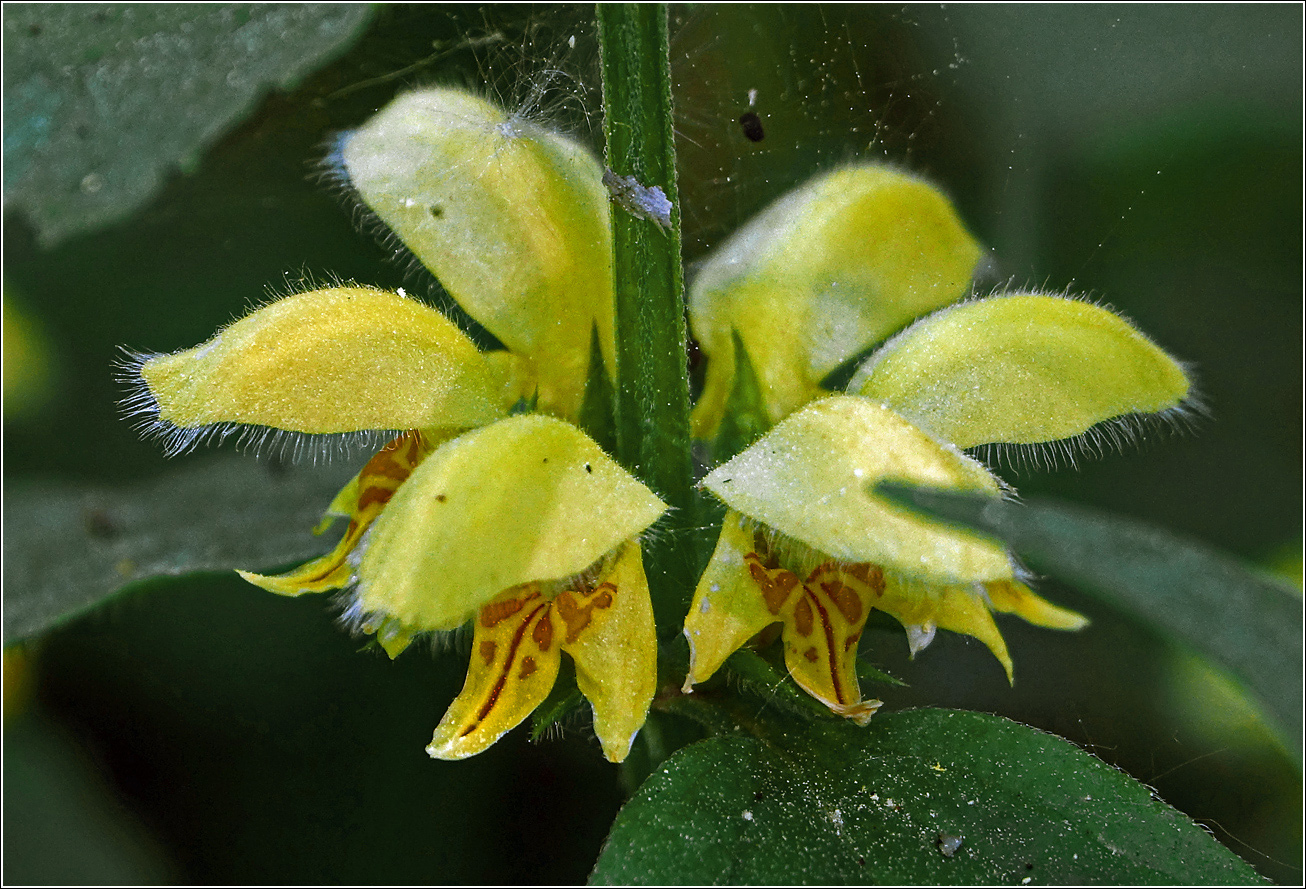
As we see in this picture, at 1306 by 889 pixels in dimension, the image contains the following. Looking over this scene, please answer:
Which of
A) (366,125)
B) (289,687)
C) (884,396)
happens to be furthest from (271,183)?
(884,396)

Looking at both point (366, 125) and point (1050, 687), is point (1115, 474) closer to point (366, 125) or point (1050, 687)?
point (1050, 687)

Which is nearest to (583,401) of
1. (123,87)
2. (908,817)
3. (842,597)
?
(842,597)

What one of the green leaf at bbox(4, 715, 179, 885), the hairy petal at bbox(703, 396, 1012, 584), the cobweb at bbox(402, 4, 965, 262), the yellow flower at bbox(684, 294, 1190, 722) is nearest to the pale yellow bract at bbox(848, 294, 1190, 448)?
the yellow flower at bbox(684, 294, 1190, 722)

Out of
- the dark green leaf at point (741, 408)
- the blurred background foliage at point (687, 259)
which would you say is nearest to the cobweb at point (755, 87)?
the blurred background foliage at point (687, 259)

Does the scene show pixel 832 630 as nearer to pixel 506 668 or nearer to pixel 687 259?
pixel 506 668

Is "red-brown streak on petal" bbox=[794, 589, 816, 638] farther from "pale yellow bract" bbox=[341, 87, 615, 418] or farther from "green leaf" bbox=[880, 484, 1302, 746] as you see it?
"pale yellow bract" bbox=[341, 87, 615, 418]

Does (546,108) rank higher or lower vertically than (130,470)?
higher

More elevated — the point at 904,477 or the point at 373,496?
the point at 904,477
